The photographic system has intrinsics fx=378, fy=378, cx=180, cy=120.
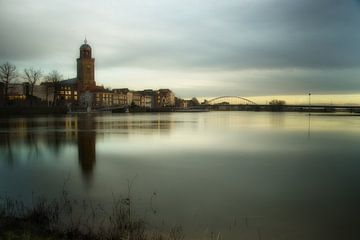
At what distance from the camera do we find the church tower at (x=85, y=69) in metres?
190

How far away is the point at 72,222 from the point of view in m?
9.65

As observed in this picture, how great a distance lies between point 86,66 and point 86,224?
190 meters

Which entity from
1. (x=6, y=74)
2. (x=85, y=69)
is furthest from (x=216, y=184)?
(x=85, y=69)

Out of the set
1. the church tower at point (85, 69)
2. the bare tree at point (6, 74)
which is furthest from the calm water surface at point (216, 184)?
the church tower at point (85, 69)

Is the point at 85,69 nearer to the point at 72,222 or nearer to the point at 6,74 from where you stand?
the point at 6,74

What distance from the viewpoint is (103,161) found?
20188 millimetres

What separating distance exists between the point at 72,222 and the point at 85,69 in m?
190

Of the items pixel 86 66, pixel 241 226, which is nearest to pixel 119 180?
pixel 241 226

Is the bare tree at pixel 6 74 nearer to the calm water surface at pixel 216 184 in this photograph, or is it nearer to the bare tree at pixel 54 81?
the bare tree at pixel 54 81

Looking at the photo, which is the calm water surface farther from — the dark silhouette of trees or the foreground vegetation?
the dark silhouette of trees

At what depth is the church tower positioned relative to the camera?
190 metres

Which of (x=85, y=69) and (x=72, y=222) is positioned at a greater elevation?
(x=85, y=69)

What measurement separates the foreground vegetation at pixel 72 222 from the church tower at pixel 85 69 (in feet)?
598

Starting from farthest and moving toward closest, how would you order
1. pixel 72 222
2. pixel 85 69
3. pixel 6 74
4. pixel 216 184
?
pixel 85 69
pixel 6 74
pixel 216 184
pixel 72 222
